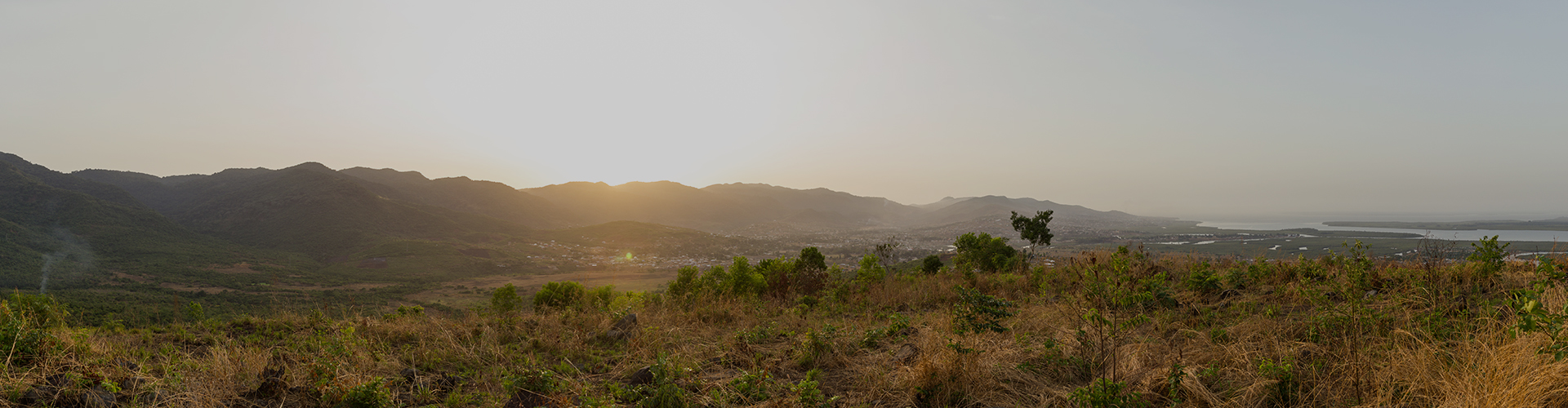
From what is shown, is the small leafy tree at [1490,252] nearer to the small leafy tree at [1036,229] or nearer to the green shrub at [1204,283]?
the green shrub at [1204,283]

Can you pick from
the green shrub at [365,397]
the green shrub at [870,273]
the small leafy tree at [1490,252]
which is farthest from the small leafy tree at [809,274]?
the small leafy tree at [1490,252]

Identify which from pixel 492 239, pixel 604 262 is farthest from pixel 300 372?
pixel 492 239

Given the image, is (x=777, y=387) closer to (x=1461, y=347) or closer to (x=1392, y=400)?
(x=1392, y=400)

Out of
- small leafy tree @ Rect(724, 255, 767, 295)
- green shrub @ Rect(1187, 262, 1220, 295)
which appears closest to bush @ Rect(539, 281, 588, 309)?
small leafy tree @ Rect(724, 255, 767, 295)

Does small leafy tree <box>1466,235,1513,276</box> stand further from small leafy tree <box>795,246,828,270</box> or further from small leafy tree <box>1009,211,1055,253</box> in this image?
small leafy tree <box>1009,211,1055,253</box>

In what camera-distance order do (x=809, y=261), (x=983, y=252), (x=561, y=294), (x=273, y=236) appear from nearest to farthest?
(x=561, y=294) → (x=809, y=261) → (x=983, y=252) → (x=273, y=236)

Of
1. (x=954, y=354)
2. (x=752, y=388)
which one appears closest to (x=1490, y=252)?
(x=954, y=354)

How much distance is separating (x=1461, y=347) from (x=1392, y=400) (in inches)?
33.8

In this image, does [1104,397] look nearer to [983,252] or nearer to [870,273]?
[870,273]

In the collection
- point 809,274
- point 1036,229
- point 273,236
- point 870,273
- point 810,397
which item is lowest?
point 273,236

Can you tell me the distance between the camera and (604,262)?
79.6 m

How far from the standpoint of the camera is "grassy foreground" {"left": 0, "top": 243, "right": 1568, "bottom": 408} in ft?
13.5

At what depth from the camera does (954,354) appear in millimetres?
5160

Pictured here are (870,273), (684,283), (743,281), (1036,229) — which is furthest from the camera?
(1036,229)
